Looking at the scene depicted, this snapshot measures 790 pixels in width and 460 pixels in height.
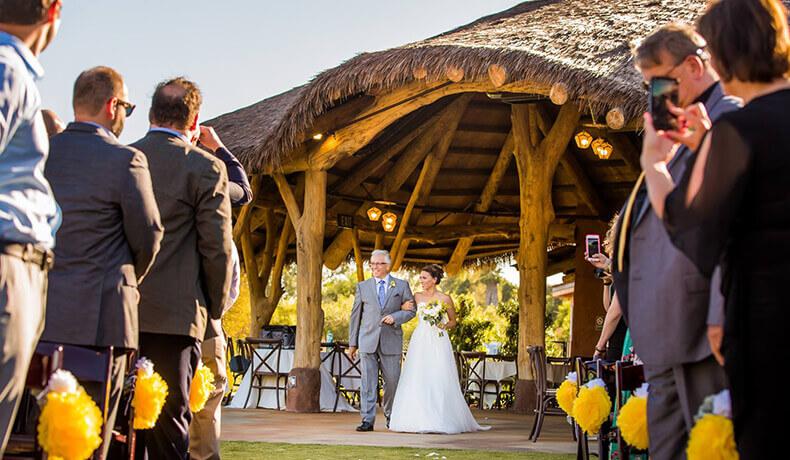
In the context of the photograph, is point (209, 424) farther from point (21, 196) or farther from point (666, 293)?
point (666, 293)

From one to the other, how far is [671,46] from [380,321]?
25.5ft

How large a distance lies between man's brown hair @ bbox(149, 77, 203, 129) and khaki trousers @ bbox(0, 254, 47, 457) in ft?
6.85

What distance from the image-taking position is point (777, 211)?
8.60ft

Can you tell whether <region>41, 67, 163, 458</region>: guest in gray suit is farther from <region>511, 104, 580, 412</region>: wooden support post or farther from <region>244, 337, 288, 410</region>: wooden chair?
Answer: <region>244, 337, 288, 410</region>: wooden chair

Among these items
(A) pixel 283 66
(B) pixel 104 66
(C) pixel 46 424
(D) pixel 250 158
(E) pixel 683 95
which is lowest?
(C) pixel 46 424

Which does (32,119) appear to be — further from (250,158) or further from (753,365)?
(250,158)

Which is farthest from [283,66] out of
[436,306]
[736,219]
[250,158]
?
[736,219]

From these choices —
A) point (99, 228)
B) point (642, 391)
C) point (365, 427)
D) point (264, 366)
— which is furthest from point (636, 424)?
point (264, 366)

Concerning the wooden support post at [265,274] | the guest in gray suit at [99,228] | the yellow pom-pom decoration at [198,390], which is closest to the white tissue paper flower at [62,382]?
the guest in gray suit at [99,228]

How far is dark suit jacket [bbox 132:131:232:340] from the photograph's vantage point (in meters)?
4.54

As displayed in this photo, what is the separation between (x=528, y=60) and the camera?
10.6 metres

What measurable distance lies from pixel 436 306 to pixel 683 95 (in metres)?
7.90

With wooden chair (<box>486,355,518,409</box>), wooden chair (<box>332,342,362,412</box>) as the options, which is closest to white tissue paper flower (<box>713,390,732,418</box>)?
wooden chair (<box>332,342,362,412</box>)

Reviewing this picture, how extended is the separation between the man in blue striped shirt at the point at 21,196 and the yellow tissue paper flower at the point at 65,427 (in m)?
0.43
